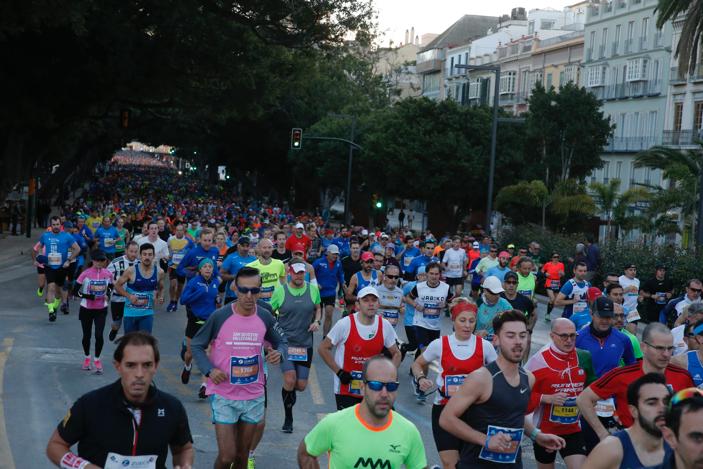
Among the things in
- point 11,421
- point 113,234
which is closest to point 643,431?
point 11,421

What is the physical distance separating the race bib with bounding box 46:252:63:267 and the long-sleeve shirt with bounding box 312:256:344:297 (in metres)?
4.95

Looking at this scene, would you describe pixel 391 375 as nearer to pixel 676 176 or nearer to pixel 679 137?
pixel 676 176

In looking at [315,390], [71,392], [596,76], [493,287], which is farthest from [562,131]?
[71,392]

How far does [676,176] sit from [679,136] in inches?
833

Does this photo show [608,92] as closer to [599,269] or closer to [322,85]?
[322,85]

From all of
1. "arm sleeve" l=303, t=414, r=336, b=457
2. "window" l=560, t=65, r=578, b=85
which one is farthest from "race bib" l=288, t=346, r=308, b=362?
"window" l=560, t=65, r=578, b=85

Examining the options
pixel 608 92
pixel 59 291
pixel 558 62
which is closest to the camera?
pixel 59 291

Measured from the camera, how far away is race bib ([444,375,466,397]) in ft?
28.1

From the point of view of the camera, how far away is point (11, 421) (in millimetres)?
10742

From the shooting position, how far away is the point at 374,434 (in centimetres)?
561

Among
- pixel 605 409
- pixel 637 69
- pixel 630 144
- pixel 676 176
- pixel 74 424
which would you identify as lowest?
pixel 605 409

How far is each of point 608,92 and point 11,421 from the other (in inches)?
2210

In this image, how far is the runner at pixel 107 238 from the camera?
23172 mm

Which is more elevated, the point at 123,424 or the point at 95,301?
the point at 123,424
